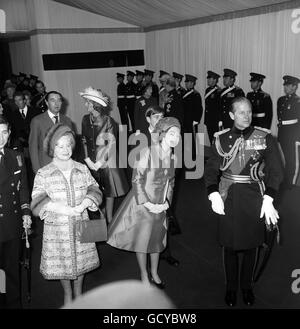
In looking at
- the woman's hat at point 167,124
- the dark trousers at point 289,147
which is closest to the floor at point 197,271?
the dark trousers at point 289,147

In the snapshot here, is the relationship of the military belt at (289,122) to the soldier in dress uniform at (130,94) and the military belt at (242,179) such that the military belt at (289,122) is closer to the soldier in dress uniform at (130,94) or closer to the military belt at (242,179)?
the military belt at (242,179)

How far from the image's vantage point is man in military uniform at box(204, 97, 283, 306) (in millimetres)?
2883

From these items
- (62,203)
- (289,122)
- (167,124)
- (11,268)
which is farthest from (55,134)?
(289,122)

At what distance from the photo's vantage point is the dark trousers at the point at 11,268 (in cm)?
295

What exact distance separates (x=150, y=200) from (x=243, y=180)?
76cm

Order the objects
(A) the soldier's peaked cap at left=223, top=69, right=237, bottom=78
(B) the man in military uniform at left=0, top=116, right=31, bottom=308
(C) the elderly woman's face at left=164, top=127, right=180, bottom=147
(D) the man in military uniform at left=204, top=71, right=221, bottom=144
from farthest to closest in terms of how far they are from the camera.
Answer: (D) the man in military uniform at left=204, top=71, right=221, bottom=144
(A) the soldier's peaked cap at left=223, top=69, right=237, bottom=78
(C) the elderly woman's face at left=164, top=127, right=180, bottom=147
(B) the man in military uniform at left=0, top=116, right=31, bottom=308

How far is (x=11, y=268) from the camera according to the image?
303cm

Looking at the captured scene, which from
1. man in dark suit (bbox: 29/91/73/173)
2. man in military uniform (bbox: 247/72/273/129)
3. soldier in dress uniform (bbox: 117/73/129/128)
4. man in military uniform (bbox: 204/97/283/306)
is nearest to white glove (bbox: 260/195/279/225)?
man in military uniform (bbox: 204/97/283/306)

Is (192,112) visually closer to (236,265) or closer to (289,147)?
(289,147)

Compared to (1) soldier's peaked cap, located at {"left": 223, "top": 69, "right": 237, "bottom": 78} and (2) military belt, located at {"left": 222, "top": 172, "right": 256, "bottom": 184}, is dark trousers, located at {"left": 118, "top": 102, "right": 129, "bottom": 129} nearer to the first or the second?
(1) soldier's peaked cap, located at {"left": 223, "top": 69, "right": 237, "bottom": 78}

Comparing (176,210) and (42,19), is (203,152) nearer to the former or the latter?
(176,210)

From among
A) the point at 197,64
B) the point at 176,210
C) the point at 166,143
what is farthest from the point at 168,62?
the point at 166,143

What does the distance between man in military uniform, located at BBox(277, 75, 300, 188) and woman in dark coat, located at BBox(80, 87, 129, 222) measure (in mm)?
2928

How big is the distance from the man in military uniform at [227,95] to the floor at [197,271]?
2.51m
